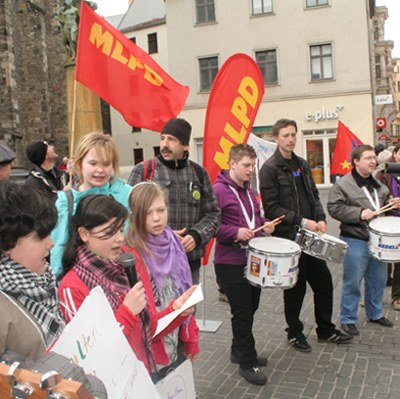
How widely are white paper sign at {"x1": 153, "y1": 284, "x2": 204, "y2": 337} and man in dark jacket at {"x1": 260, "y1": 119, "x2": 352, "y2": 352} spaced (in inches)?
84.5

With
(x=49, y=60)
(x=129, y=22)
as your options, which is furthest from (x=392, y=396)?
(x=129, y=22)

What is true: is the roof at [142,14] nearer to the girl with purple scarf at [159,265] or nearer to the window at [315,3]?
the window at [315,3]

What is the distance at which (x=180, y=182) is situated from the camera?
374 cm

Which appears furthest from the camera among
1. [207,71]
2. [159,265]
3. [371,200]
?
[207,71]

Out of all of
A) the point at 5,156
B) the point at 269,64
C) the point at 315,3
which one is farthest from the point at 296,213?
the point at 315,3

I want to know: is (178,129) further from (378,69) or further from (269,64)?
(378,69)

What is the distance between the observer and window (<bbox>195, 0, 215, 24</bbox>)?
25125 mm

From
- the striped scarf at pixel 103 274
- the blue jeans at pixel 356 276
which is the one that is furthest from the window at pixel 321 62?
the striped scarf at pixel 103 274

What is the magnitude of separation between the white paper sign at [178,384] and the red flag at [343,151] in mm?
7768

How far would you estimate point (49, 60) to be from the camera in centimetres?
2855

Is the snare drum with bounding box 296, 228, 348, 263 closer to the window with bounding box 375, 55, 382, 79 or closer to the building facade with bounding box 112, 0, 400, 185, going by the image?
the building facade with bounding box 112, 0, 400, 185

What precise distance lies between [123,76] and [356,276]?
310 centimetres

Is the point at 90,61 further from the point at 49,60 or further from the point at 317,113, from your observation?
the point at 49,60

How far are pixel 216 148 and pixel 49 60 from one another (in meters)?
26.5
